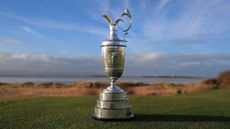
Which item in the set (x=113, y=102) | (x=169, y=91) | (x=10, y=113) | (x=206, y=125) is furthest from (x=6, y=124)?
(x=169, y=91)

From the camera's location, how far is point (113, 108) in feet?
23.3

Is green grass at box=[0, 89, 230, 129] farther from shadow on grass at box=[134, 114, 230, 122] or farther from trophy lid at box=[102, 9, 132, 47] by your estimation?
trophy lid at box=[102, 9, 132, 47]

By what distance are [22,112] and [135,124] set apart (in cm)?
305

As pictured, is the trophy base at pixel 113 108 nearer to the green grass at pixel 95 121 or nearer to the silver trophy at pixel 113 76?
the silver trophy at pixel 113 76

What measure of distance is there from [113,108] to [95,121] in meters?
0.44

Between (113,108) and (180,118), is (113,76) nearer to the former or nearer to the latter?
(113,108)

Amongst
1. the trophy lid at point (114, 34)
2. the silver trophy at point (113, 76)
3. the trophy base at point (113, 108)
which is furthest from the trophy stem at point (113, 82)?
the trophy lid at point (114, 34)

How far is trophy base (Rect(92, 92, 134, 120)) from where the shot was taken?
7.09 m

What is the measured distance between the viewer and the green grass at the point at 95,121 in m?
6.61

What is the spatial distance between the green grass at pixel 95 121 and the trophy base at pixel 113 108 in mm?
205

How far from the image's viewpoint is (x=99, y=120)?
708 cm

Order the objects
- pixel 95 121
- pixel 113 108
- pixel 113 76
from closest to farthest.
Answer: pixel 95 121
pixel 113 108
pixel 113 76

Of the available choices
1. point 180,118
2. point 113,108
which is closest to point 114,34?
point 113,108

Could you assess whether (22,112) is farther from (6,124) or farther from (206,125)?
(206,125)
